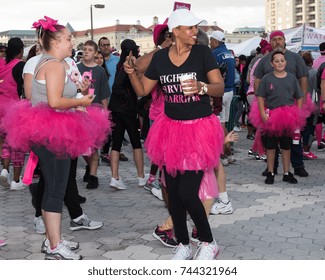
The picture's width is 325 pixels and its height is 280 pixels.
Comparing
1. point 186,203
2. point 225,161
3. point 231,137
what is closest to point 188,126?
point 231,137

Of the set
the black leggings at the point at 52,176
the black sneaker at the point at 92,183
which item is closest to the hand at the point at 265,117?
the black sneaker at the point at 92,183

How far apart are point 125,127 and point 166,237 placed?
2560mm

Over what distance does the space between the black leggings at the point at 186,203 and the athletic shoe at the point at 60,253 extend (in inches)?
32.6

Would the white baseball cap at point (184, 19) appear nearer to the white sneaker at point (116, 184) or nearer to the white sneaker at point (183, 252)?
the white sneaker at point (183, 252)

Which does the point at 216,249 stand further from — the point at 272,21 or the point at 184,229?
the point at 272,21

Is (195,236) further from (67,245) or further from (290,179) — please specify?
(290,179)

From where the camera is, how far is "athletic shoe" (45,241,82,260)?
14.4 feet

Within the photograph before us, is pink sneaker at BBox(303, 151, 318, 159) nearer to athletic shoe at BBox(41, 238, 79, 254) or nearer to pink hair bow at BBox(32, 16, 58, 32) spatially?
athletic shoe at BBox(41, 238, 79, 254)

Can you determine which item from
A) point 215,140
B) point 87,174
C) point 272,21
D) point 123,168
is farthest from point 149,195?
point 272,21

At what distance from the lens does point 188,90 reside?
393 cm

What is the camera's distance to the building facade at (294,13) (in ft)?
621

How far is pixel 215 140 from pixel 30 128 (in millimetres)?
A: 1367

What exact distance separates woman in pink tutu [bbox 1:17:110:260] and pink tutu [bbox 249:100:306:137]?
136 inches

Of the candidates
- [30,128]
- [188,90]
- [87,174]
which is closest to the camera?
[188,90]
